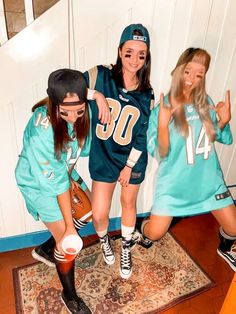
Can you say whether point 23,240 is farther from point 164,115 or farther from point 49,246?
point 164,115

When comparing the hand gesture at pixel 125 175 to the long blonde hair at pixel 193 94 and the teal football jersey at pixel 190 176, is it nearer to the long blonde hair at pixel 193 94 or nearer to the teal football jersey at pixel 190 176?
the teal football jersey at pixel 190 176

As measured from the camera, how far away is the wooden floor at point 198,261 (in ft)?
6.35

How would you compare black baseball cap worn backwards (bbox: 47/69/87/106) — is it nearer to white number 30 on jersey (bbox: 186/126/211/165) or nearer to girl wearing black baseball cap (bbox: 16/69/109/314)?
girl wearing black baseball cap (bbox: 16/69/109/314)

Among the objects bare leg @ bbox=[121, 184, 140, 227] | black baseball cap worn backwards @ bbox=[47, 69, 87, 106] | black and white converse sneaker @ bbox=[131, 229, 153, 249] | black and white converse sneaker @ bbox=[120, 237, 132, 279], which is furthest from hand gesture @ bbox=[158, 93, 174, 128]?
black and white converse sneaker @ bbox=[131, 229, 153, 249]

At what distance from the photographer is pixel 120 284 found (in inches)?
81.0

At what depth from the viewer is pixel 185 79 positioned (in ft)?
5.68

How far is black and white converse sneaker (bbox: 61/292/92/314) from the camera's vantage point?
1811mm

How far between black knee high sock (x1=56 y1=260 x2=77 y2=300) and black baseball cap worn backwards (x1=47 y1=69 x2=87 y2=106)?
0.91 meters

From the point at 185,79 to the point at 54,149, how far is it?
33.1 inches

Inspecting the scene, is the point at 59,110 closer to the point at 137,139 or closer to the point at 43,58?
the point at 43,58

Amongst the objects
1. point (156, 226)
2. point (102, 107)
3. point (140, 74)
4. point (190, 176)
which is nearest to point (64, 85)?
point (102, 107)

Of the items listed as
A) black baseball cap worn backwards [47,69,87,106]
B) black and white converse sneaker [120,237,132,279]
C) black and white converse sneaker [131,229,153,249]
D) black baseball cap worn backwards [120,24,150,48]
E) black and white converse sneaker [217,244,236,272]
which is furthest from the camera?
black and white converse sneaker [131,229,153,249]

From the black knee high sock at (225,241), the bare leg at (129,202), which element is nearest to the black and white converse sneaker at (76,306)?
the bare leg at (129,202)

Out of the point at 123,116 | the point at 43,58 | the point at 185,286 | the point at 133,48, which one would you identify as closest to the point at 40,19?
the point at 43,58
